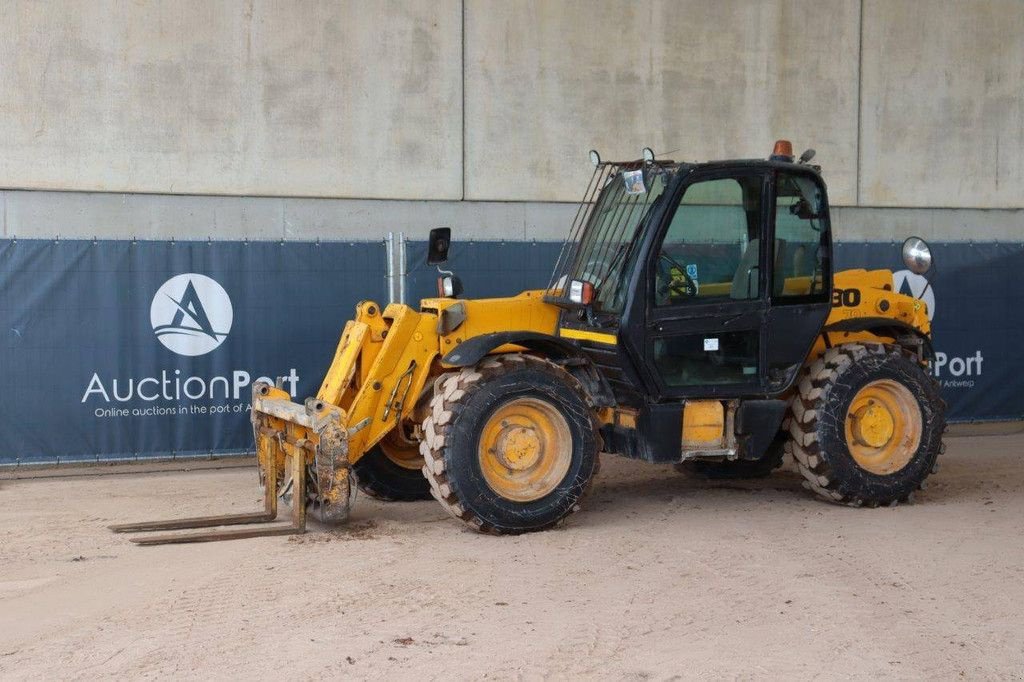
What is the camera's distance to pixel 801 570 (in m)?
6.79

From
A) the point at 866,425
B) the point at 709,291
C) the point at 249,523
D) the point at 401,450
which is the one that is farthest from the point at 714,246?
the point at 249,523

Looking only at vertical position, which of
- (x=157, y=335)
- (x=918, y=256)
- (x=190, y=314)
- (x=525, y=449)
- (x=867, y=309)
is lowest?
(x=525, y=449)

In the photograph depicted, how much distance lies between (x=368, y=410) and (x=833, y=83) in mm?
8016

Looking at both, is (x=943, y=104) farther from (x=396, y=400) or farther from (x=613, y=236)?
(x=396, y=400)

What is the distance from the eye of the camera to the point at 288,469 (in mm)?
8062

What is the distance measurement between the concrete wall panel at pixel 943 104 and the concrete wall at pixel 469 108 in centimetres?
3

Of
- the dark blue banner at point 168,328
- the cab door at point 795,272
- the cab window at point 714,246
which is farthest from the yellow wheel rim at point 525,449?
the dark blue banner at point 168,328

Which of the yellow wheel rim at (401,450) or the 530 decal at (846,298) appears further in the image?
the 530 decal at (846,298)

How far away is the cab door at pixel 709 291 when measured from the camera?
7.96 metres

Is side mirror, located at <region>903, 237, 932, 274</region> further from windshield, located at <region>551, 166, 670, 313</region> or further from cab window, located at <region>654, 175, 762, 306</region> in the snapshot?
windshield, located at <region>551, 166, 670, 313</region>

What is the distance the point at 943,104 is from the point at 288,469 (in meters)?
9.42

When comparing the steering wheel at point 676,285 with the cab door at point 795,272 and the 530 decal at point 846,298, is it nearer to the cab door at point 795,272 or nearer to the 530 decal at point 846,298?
the cab door at point 795,272

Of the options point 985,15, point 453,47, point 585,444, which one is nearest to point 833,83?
point 985,15

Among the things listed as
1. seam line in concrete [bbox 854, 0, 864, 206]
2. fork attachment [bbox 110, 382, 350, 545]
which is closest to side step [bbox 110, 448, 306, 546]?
fork attachment [bbox 110, 382, 350, 545]
